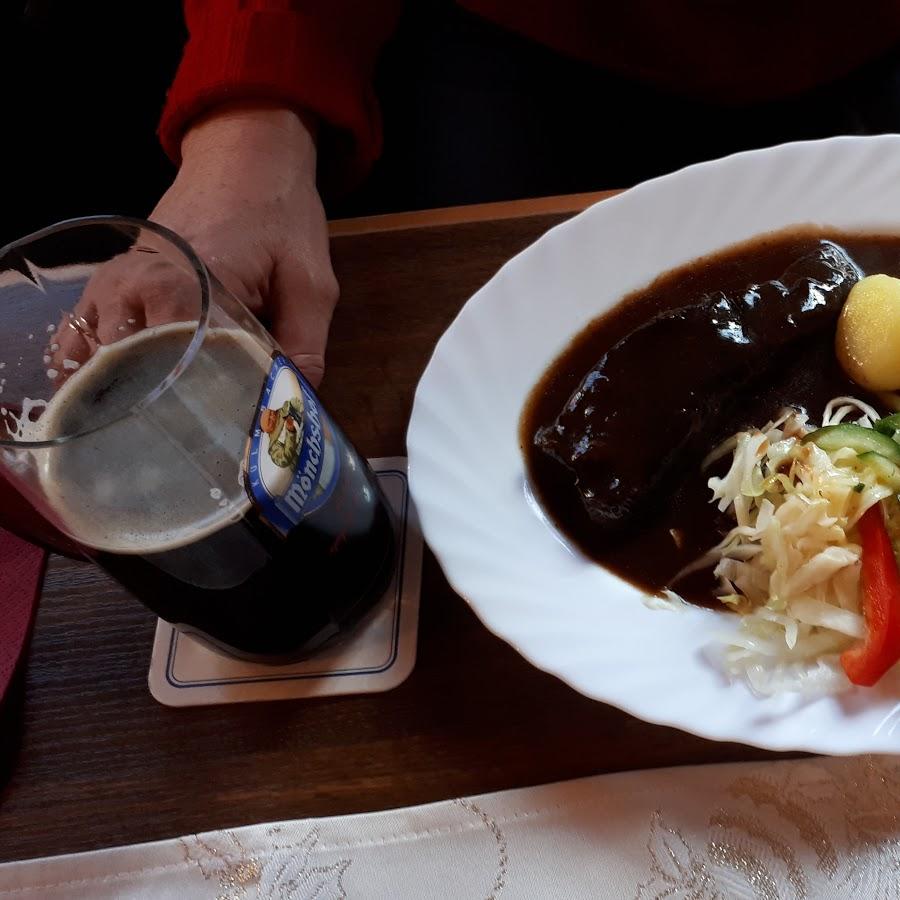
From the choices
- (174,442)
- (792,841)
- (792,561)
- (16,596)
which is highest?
(174,442)

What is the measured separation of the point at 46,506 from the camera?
0.90 metres

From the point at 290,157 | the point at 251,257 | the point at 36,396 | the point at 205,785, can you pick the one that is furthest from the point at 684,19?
the point at 205,785

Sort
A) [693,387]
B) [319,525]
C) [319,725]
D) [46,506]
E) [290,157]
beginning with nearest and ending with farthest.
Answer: [46,506]
[319,525]
[319,725]
[693,387]
[290,157]

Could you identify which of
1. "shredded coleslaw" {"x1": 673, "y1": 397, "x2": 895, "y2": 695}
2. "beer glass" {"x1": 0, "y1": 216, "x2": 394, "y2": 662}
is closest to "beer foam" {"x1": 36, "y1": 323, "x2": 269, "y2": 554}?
"beer glass" {"x1": 0, "y1": 216, "x2": 394, "y2": 662}

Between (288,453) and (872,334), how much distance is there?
893 millimetres

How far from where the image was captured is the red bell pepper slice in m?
0.93

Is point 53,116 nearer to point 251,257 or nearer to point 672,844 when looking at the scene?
point 251,257

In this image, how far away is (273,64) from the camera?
1.55 metres

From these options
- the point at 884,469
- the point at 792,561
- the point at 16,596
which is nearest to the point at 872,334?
the point at 884,469

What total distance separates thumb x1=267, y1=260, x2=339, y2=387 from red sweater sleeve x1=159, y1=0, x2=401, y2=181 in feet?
1.26

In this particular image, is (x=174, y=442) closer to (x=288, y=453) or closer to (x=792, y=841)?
(x=288, y=453)

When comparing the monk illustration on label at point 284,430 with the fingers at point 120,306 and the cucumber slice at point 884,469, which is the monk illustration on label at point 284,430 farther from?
the cucumber slice at point 884,469

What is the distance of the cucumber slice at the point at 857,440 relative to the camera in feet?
3.58

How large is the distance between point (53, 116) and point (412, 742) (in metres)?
2.12
